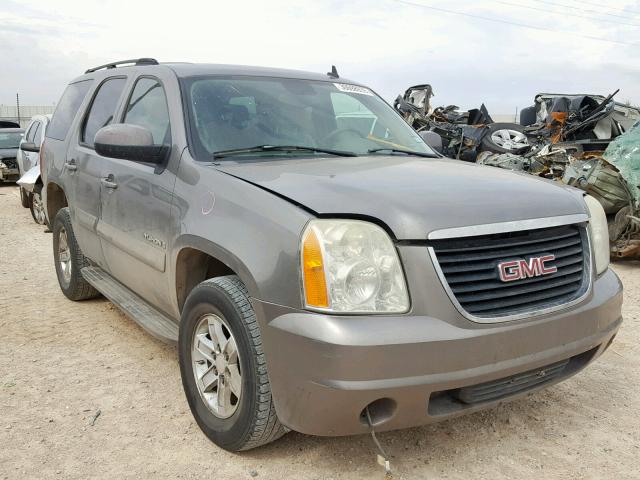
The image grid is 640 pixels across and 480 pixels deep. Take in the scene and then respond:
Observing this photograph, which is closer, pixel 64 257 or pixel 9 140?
pixel 64 257

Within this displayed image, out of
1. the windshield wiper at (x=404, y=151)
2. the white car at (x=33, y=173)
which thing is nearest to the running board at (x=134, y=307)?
the windshield wiper at (x=404, y=151)

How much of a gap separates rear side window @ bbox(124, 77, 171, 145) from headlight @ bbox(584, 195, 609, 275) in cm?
222

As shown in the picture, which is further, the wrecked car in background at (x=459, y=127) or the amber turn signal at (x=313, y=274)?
the wrecked car in background at (x=459, y=127)

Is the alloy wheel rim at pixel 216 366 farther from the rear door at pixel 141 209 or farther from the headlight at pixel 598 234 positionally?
the headlight at pixel 598 234

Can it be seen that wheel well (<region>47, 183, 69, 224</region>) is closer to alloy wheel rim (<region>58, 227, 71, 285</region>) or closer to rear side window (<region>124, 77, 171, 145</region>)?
alloy wheel rim (<region>58, 227, 71, 285</region>)

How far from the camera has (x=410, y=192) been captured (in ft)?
8.48

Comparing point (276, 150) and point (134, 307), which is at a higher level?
point (276, 150)

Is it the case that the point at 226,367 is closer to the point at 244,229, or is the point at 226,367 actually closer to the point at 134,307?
the point at 244,229

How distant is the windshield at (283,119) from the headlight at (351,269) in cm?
109

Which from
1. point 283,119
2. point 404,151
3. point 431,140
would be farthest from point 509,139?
point 283,119

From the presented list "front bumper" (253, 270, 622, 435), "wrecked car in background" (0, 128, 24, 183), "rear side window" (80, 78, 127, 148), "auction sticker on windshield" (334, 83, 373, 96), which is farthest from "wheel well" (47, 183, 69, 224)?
"wrecked car in background" (0, 128, 24, 183)

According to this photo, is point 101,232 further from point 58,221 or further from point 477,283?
point 477,283

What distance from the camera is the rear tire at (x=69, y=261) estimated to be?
504cm

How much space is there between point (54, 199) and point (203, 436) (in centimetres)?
329
